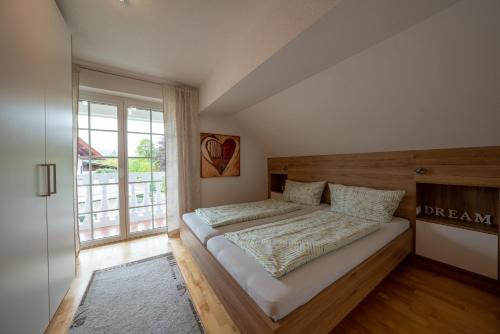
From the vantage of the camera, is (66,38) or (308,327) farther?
(66,38)

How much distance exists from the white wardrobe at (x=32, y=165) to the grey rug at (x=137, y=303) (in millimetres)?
→ 234

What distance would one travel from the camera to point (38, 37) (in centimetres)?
117

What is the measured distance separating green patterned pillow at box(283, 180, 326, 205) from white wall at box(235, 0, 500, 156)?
2.24 ft

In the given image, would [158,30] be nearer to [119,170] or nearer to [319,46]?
[319,46]

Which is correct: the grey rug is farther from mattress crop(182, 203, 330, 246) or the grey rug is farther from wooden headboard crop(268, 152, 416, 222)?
wooden headboard crop(268, 152, 416, 222)

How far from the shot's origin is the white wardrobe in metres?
0.88

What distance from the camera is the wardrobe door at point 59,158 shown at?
4.29ft

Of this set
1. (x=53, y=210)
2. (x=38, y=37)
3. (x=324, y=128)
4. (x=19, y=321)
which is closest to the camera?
(x=19, y=321)

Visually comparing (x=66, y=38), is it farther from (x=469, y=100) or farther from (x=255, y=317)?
(x=469, y=100)

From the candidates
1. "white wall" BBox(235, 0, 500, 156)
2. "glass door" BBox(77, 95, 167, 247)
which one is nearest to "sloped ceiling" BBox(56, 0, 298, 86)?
"glass door" BBox(77, 95, 167, 247)

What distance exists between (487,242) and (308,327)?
190 centimetres

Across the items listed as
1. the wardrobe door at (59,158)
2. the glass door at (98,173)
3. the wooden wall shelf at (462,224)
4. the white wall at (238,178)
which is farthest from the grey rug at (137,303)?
the wooden wall shelf at (462,224)

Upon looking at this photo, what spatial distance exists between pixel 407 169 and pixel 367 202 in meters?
0.57

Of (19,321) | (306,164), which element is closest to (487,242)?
(306,164)
